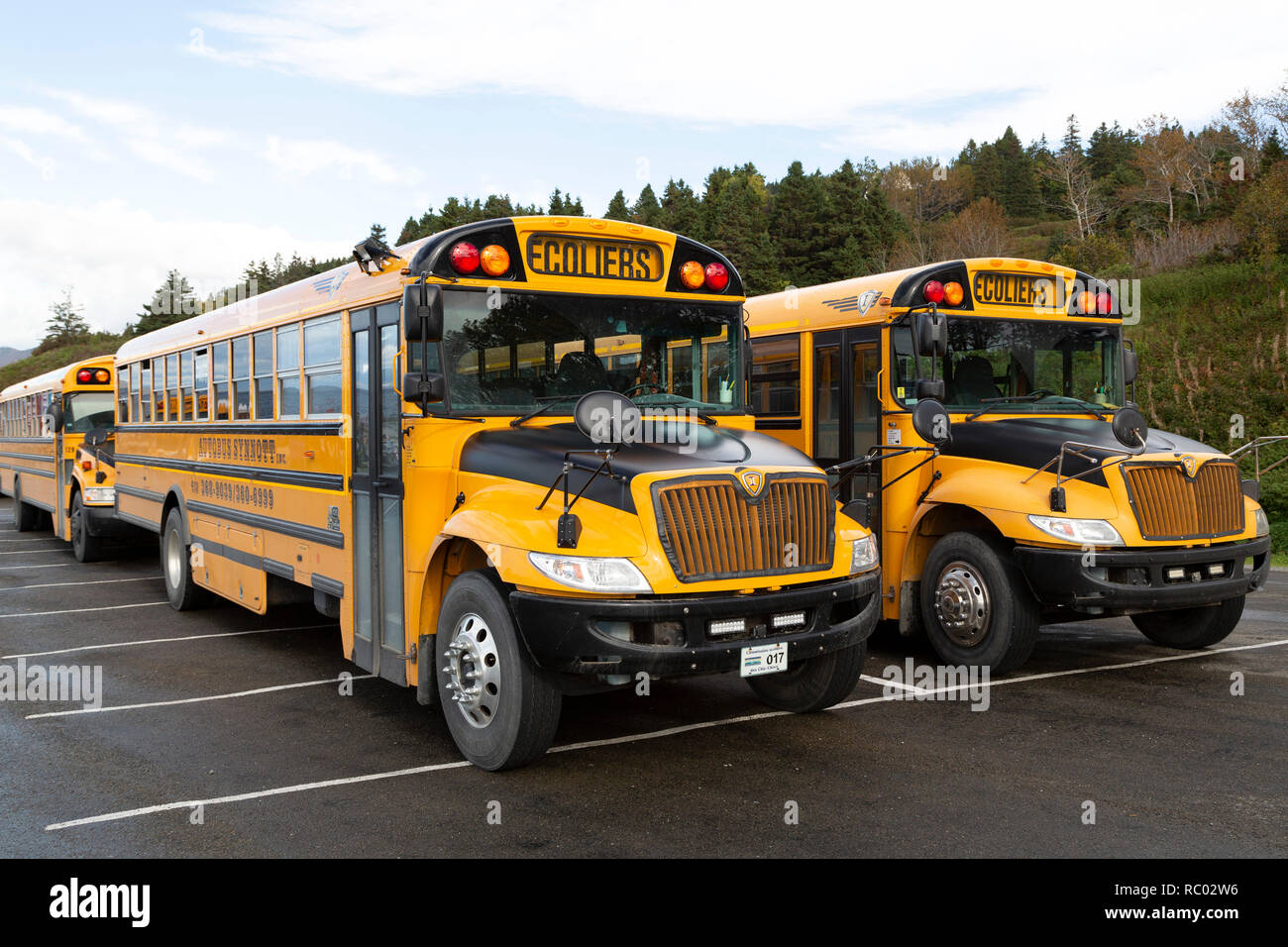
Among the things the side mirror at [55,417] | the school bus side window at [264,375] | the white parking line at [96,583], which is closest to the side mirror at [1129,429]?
the school bus side window at [264,375]

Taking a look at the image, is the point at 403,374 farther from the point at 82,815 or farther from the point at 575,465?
the point at 82,815

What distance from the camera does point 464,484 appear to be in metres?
5.36

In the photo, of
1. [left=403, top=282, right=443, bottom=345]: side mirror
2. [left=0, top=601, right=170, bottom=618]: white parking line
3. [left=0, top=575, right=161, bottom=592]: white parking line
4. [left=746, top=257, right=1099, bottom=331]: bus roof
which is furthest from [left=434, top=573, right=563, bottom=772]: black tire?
[left=0, top=575, right=161, bottom=592]: white parking line

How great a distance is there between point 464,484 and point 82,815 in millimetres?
2199

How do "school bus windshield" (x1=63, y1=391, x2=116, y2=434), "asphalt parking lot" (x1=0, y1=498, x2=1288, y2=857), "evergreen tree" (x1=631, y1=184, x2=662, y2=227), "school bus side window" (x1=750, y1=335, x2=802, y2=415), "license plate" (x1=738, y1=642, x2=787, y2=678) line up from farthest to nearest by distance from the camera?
1. "evergreen tree" (x1=631, y1=184, x2=662, y2=227)
2. "school bus windshield" (x1=63, y1=391, x2=116, y2=434)
3. "school bus side window" (x1=750, y1=335, x2=802, y2=415)
4. "license plate" (x1=738, y1=642, x2=787, y2=678)
5. "asphalt parking lot" (x1=0, y1=498, x2=1288, y2=857)

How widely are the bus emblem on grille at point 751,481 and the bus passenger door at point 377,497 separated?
1.94 m

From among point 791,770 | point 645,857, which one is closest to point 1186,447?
point 791,770

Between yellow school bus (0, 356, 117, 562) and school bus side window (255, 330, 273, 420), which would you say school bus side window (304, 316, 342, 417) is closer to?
school bus side window (255, 330, 273, 420)

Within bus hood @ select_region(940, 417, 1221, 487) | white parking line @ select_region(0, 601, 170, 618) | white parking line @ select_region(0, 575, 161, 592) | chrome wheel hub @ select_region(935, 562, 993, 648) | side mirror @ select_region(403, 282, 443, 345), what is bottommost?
white parking line @ select_region(0, 575, 161, 592)

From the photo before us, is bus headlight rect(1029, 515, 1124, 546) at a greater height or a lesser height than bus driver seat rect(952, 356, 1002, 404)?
lesser

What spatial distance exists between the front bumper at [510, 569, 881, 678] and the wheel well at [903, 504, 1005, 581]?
2743 mm

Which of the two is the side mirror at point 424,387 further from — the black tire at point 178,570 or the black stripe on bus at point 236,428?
the black tire at point 178,570

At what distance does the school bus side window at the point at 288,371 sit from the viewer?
7.13 m

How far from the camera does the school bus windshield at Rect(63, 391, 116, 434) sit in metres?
15.0
